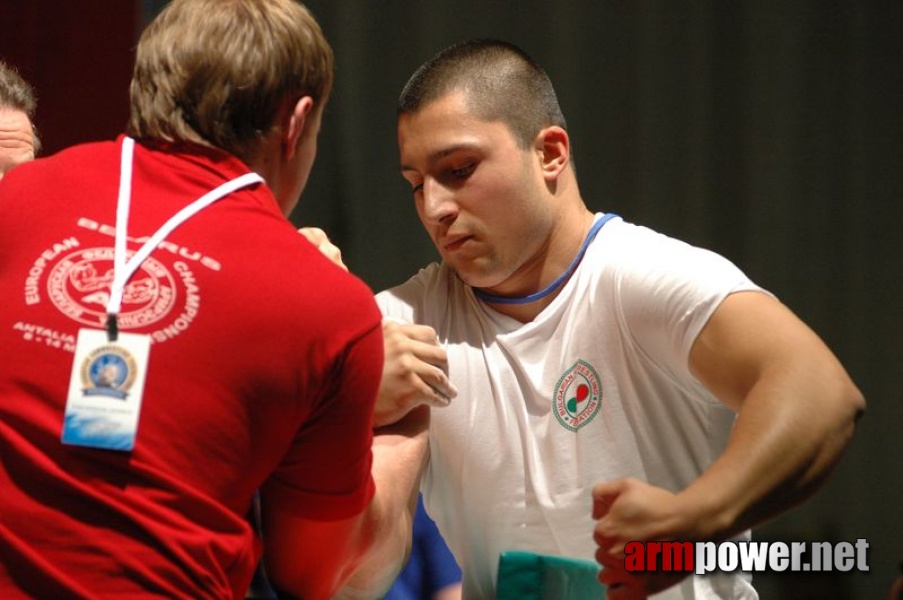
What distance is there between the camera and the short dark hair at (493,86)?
198cm

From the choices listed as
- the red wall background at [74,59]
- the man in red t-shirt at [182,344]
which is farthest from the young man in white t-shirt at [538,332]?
the red wall background at [74,59]

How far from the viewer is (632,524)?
1325mm

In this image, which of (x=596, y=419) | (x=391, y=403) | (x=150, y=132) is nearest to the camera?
(x=150, y=132)

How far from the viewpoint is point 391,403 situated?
1.53 m

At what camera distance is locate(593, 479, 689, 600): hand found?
4.34ft

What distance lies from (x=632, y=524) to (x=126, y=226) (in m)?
0.62

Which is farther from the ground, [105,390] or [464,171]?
[464,171]

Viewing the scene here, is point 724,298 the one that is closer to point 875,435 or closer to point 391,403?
point 391,403

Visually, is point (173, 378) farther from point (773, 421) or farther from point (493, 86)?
point (493, 86)

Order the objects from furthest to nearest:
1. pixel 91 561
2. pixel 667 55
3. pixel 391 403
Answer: pixel 667 55
pixel 391 403
pixel 91 561

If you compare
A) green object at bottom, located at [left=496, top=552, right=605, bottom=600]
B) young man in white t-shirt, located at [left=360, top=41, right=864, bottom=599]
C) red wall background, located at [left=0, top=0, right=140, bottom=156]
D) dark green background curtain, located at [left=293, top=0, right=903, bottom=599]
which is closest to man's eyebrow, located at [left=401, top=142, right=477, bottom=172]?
young man in white t-shirt, located at [left=360, top=41, right=864, bottom=599]

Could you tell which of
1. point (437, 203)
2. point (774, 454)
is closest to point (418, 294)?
point (437, 203)

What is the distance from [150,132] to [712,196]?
223 cm

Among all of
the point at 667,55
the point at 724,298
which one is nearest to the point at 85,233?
Answer: the point at 724,298
